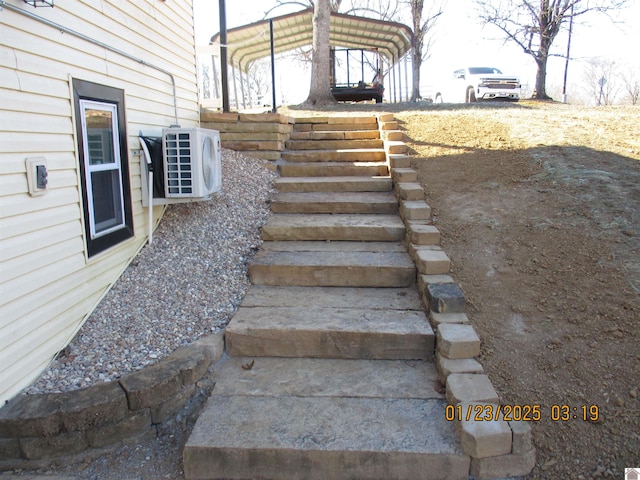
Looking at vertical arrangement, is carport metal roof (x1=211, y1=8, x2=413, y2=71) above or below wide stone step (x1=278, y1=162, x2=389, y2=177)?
above

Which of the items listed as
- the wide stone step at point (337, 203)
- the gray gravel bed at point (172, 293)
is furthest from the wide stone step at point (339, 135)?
Answer: the gray gravel bed at point (172, 293)

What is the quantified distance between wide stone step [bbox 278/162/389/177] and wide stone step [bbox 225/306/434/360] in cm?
269

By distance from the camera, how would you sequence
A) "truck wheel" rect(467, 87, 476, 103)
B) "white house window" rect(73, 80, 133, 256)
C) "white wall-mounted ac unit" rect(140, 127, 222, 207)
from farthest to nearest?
"truck wheel" rect(467, 87, 476, 103) < "white wall-mounted ac unit" rect(140, 127, 222, 207) < "white house window" rect(73, 80, 133, 256)

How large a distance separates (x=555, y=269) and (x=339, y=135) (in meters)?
3.77

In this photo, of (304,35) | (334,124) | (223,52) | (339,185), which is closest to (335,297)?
(339,185)

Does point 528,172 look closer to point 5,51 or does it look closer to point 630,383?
point 630,383

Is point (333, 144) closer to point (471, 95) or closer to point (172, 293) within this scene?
point (172, 293)

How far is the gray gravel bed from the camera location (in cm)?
287

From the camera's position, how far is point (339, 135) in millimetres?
6555

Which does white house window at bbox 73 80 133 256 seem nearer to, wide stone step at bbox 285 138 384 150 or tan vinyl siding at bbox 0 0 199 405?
tan vinyl siding at bbox 0 0 199 405

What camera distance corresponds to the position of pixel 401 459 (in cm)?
235

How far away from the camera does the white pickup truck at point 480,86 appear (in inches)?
549
